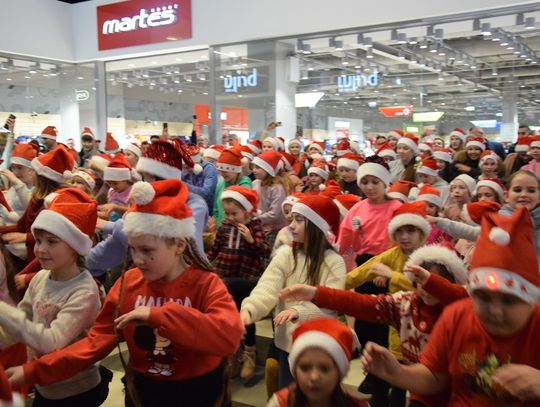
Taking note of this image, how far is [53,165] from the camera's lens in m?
3.57

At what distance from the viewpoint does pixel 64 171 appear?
12.0 feet

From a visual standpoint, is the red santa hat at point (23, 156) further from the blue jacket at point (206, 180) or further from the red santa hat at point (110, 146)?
the red santa hat at point (110, 146)

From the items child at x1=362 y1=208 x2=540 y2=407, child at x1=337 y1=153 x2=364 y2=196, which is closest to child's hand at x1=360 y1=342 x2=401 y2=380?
child at x1=362 y1=208 x2=540 y2=407

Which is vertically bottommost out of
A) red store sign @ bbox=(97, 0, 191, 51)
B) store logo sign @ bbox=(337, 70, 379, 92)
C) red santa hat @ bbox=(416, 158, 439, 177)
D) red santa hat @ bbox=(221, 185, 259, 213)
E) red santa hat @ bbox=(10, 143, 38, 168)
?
red santa hat @ bbox=(221, 185, 259, 213)

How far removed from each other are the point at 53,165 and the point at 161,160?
3.22 feet

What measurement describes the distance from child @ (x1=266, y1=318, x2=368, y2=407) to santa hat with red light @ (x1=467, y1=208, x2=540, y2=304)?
1.62 feet

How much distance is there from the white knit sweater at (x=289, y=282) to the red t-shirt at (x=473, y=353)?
0.88m

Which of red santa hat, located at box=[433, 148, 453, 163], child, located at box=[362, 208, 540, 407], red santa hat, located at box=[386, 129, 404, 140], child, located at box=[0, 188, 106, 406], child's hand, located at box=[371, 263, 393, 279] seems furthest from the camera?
red santa hat, located at box=[386, 129, 404, 140]

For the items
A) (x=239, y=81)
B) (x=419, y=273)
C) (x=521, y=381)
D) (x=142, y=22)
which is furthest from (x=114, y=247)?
(x=142, y=22)

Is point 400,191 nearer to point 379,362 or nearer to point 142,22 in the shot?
point 379,362

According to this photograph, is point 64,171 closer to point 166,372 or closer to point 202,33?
point 166,372

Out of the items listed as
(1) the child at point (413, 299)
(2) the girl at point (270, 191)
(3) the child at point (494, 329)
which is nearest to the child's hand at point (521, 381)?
(3) the child at point (494, 329)

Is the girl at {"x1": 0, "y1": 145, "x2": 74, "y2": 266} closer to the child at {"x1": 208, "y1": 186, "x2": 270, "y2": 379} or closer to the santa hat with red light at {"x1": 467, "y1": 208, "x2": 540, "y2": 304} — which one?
the child at {"x1": 208, "y1": 186, "x2": 270, "y2": 379}

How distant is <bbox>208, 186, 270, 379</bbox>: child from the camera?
11.7ft
